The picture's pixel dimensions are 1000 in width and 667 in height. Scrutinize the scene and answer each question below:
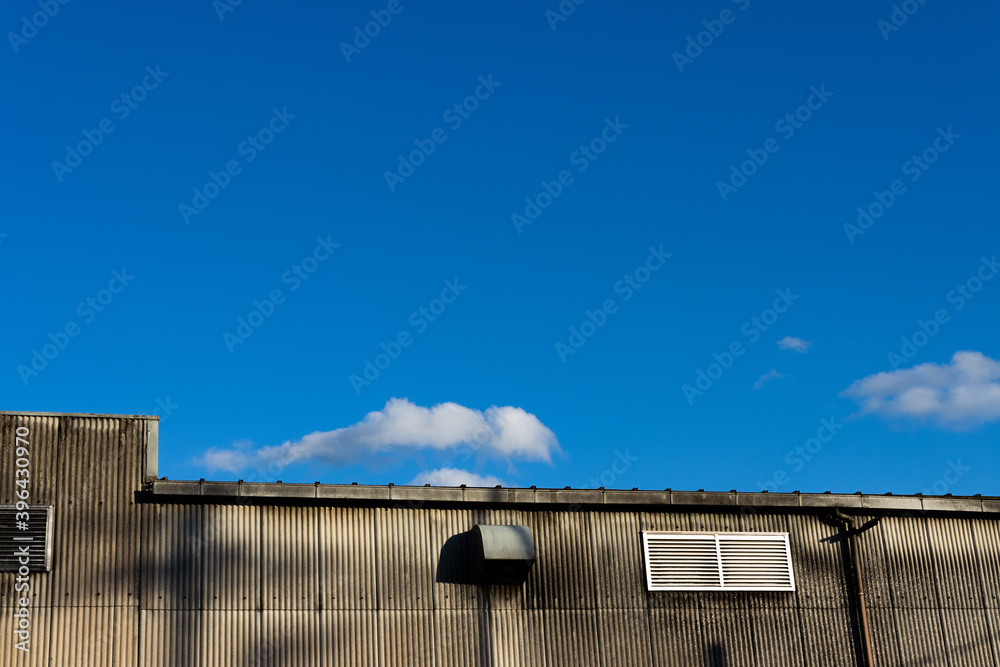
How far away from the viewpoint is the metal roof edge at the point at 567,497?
66.3ft

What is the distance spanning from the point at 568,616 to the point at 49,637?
10.4m

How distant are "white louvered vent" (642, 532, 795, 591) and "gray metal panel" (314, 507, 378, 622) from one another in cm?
624

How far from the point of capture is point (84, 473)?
781 inches

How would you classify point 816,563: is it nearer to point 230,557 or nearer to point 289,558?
point 289,558

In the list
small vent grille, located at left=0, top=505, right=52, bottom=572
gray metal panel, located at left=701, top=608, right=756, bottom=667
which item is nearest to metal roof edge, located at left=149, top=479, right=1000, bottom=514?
small vent grille, located at left=0, top=505, right=52, bottom=572

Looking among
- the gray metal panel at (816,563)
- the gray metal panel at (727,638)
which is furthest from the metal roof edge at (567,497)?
the gray metal panel at (727,638)

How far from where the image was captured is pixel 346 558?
20609 mm

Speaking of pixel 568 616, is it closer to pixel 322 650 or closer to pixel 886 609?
→ pixel 322 650

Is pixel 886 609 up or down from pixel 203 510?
down

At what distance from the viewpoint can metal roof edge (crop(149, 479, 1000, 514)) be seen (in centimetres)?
2022

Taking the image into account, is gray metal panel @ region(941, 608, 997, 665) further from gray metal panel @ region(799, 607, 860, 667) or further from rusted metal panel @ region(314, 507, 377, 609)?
rusted metal panel @ region(314, 507, 377, 609)

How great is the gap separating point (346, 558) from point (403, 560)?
3.95ft

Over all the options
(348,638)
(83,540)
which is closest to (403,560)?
(348,638)

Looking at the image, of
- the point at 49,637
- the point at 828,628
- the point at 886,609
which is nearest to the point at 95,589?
the point at 49,637
